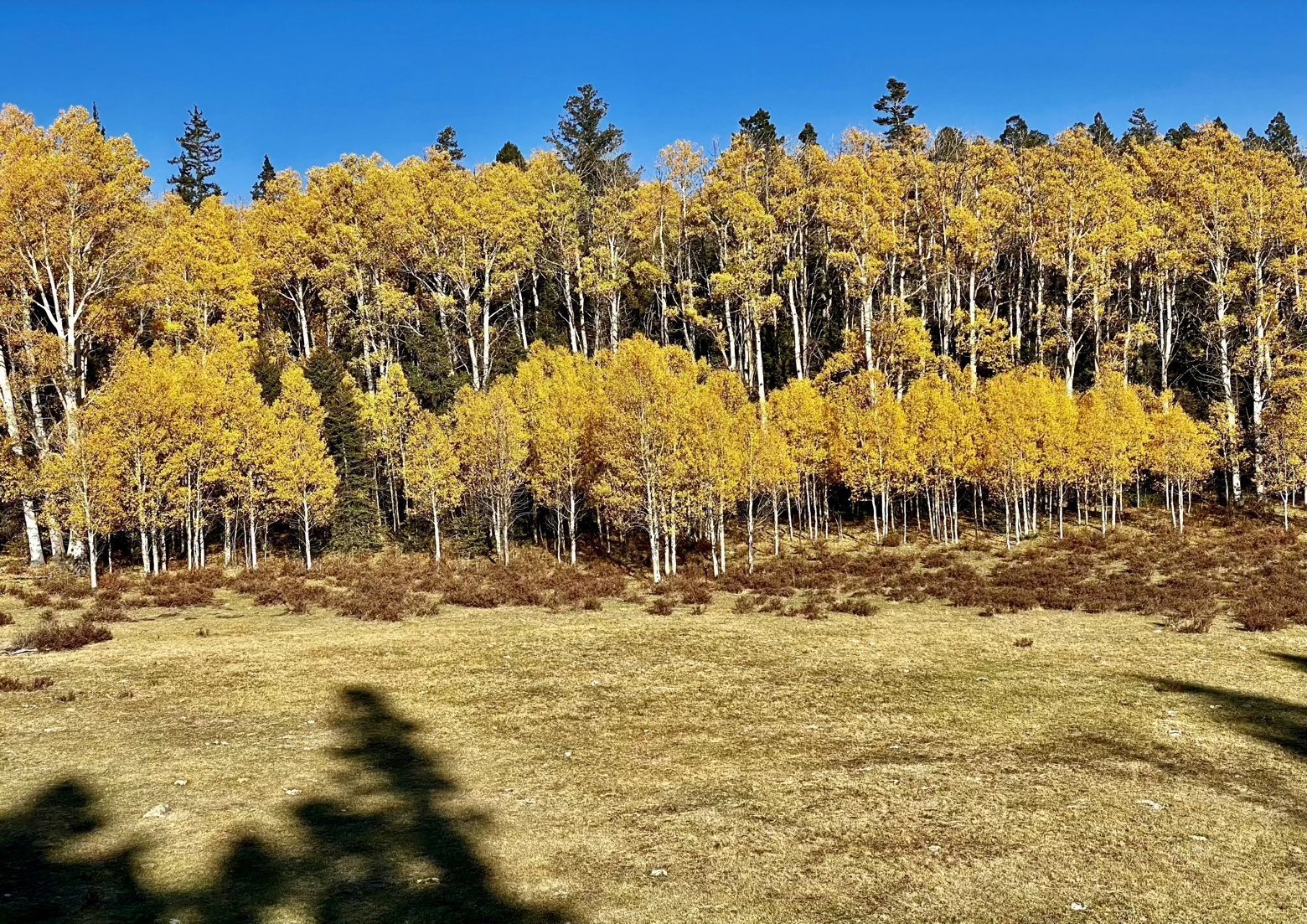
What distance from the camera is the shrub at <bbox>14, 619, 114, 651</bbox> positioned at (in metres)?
25.5

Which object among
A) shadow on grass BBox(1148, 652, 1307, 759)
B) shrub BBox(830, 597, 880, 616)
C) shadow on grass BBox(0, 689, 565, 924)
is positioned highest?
shadow on grass BBox(0, 689, 565, 924)

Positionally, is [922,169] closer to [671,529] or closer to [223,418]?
[671,529]

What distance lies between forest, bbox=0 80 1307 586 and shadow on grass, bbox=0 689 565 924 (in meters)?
32.0

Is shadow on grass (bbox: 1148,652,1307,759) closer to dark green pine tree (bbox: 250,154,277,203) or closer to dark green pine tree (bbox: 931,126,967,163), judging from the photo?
dark green pine tree (bbox: 931,126,967,163)

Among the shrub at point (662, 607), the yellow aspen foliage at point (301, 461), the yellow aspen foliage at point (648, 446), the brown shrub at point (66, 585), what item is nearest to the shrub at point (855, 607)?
the shrub at point (662, 607)

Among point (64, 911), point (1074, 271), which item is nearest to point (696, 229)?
point (1074, 271)

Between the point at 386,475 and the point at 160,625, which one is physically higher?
the point at 386,475

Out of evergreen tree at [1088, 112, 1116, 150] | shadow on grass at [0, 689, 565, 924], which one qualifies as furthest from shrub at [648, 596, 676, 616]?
evergreen tree at [1088, 112, 1116, 150]

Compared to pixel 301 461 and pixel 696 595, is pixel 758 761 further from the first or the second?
pixel 301 461

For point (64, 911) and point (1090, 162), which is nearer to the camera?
point (64, 911)

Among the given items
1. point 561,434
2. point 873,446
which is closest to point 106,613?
point 561,434

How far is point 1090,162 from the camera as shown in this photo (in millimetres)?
68375

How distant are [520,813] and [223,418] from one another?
44.1 m

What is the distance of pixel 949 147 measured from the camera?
281ft
